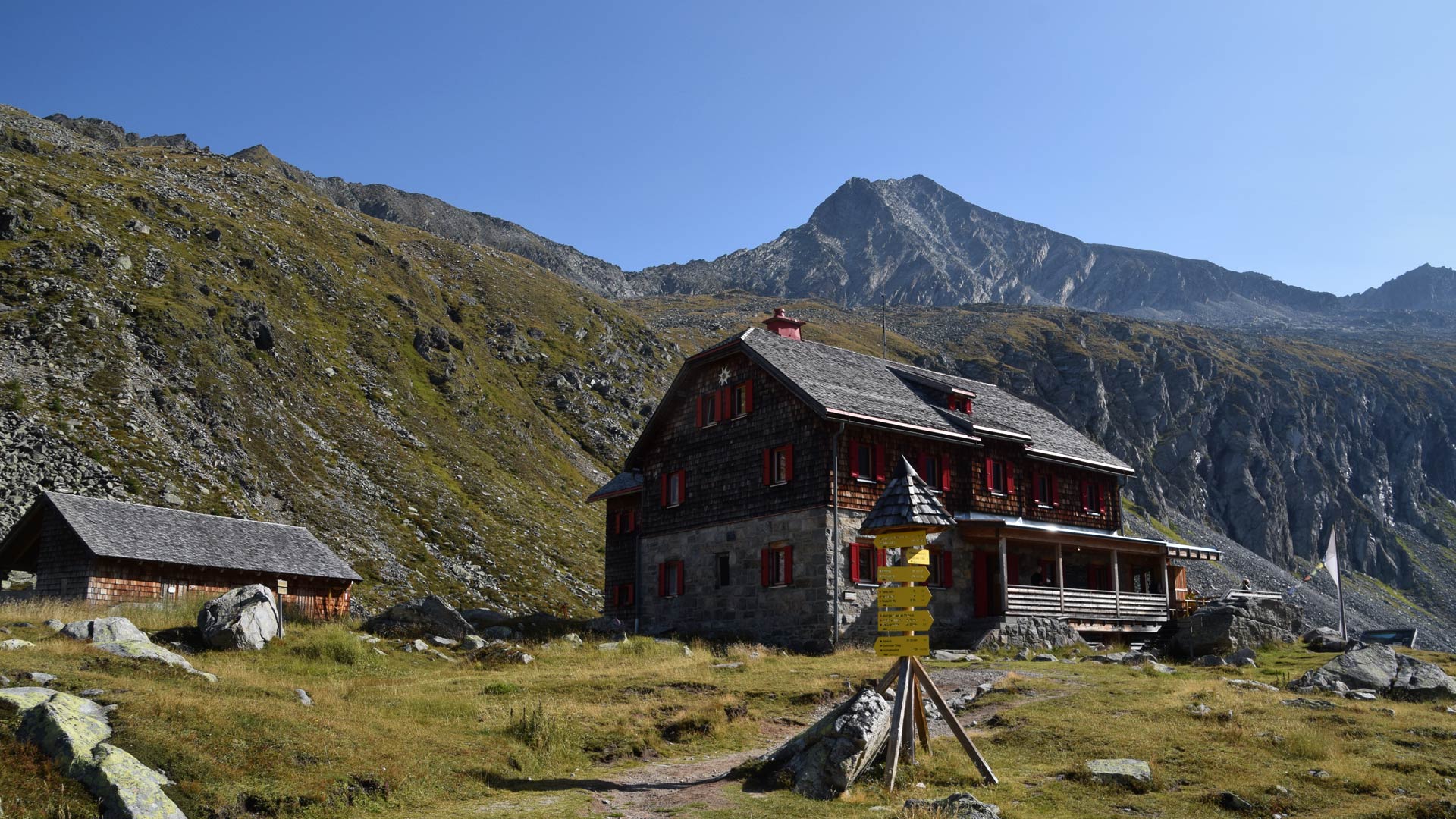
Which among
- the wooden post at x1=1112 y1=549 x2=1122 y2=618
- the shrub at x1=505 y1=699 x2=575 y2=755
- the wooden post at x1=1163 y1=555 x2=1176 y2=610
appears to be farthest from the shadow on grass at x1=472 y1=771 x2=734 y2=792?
the wooden post at x1=1163 y1=555 x2=1176 y2=610

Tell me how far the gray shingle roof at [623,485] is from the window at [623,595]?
4.12 m

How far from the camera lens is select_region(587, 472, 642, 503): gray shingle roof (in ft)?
152

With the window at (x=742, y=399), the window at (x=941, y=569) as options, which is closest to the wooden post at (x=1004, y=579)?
the window at (x=941, y=569)

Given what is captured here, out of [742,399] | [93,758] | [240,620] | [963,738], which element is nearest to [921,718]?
[963,738]

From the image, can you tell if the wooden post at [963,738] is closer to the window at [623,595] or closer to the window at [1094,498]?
the window at [1094,498]

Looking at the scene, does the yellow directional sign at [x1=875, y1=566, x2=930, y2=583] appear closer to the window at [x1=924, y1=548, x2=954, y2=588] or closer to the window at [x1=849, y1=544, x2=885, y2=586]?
the window at [x1=849, y1=544, x2=885, y2=586]

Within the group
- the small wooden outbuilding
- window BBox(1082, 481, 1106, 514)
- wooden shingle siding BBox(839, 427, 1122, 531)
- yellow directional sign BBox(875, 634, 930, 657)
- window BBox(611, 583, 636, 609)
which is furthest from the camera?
window BBox(611, 583, 636, 609)

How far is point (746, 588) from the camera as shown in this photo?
35938 mm

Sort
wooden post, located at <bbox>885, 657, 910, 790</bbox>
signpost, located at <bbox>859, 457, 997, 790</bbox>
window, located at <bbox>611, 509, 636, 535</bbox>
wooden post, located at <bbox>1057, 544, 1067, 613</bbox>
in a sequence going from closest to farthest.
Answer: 1. wooden post, located at <bbox>885, 657, 910, 790</bbox>
2. signpost, located at <bbox>859, 457, 997, 790</bbox>
3. wooden post, located at <bbox>1057, 544, 1067, 613</bbox>
4. window, located at <bbox>611, 509, 636, 535</bbox>

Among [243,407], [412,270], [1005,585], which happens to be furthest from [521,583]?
[412,270]

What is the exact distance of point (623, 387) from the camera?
12656cm

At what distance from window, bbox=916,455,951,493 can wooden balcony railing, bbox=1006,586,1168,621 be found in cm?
423

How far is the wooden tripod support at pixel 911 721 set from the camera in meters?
15.1

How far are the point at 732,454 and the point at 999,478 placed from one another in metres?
10.4
